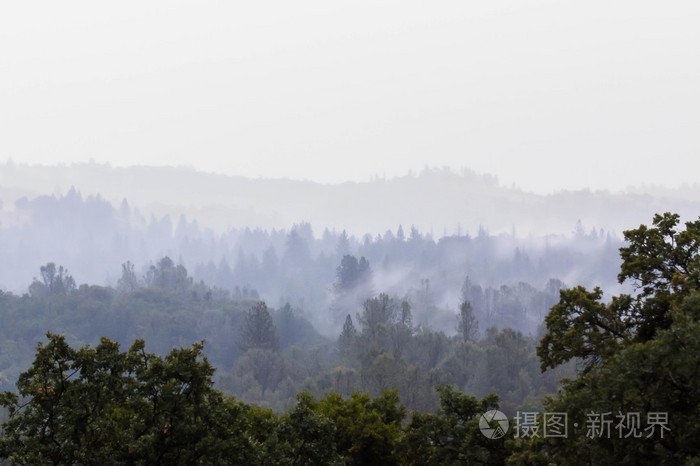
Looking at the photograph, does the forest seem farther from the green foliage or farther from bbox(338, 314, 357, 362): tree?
bbox(338, 314, 357, 362): tree

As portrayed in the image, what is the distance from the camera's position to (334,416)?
1017 inches

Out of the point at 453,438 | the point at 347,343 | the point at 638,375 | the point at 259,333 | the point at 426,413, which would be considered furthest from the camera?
the point at 259,333

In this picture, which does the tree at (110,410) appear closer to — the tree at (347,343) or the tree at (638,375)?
the tree at (638,375)

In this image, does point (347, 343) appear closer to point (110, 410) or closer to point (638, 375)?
point (110, 410)

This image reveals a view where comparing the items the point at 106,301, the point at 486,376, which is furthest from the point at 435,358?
the point at 106,301

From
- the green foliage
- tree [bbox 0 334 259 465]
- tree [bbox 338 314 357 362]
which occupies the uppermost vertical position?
tree [bbox 0 334 259 465]

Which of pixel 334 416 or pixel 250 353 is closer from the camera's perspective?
pixel 334 416

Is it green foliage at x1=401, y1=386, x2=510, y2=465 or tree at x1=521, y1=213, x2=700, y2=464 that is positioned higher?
tree at x1=521, y1=213, x2=700, y2=464

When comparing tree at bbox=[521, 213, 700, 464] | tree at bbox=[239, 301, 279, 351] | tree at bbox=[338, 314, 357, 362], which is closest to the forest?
tree at bbox=[521, 213, 700, 464]

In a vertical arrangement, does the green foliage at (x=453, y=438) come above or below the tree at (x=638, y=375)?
below

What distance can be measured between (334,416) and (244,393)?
322ft

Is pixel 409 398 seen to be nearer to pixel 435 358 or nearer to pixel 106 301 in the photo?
pixel 435 358

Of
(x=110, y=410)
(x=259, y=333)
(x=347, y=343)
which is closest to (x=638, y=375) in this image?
(x=110, y=410)

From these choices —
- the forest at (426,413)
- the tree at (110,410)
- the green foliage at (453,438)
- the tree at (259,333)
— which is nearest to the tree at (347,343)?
Answer: the tree at (259,333)
